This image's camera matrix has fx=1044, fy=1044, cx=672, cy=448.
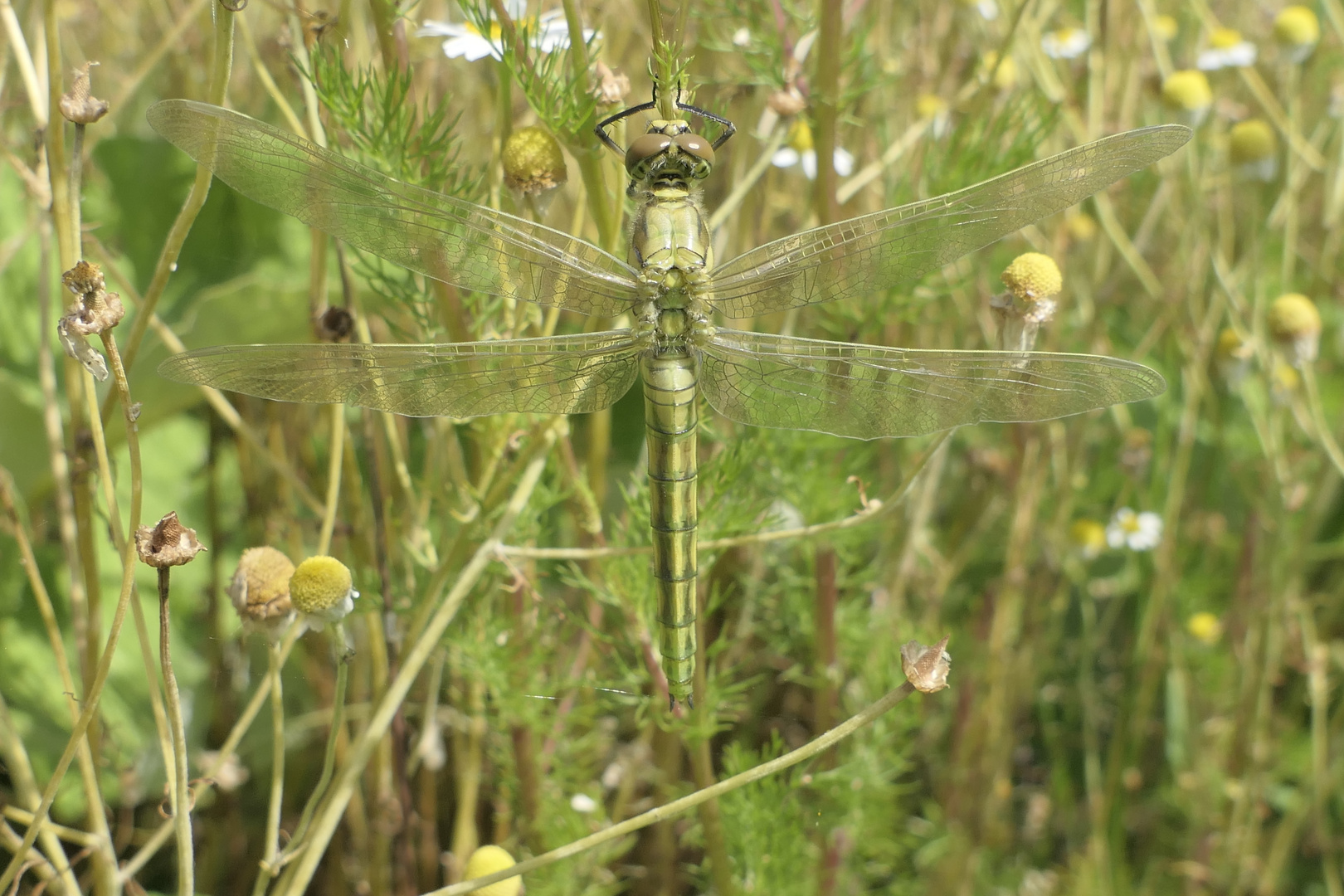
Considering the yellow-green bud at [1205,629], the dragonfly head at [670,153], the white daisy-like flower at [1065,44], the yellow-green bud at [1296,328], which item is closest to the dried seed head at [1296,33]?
the white daisy-like flower at [1065,44]

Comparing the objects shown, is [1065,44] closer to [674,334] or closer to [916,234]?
[916,234]

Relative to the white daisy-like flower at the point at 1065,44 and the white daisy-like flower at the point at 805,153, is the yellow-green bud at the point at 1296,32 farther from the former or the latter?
the white daisy-like flower at the point at 805,153

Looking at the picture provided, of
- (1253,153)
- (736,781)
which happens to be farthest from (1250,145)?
(736,781)

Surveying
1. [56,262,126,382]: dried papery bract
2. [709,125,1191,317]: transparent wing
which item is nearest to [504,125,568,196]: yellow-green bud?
[709,125,1191,317]: transparent wing

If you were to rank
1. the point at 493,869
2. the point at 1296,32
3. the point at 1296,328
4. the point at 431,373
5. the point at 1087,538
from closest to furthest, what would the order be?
the point at 493,869 → the point at 431,373 → the point at 1296,328 → the point at 1296,32 → the point at 1087,538

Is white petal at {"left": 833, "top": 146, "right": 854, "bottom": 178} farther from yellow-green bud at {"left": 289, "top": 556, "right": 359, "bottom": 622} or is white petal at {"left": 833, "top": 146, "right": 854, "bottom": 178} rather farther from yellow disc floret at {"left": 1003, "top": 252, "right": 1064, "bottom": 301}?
yellow-green bud at {"left": 289, "top": 556, "right": 359, "bottom": 622}

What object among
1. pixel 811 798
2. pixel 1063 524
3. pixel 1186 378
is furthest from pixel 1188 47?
pixel 811 798
